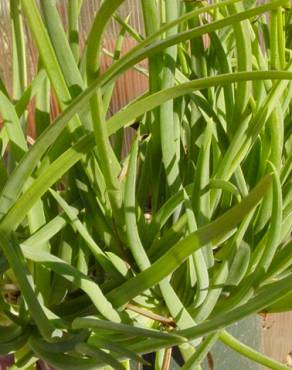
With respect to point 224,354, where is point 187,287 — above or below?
above

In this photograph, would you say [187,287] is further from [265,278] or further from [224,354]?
[224,354]

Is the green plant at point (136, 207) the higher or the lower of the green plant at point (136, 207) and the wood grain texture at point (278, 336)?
the higher

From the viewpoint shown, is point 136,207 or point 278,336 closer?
point 136,207

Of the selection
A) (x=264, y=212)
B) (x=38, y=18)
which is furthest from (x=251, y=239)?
(x=38, y=18)

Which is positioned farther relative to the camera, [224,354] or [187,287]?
[224,354]

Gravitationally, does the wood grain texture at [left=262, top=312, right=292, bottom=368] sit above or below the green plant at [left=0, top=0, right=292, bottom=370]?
below

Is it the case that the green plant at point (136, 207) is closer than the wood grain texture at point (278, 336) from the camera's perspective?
Yes

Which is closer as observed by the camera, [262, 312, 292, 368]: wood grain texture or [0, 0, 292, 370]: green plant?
[0, 0, 292, 370]: green plant

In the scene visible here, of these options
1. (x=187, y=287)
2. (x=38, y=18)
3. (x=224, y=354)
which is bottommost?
(x=224, y=354)
